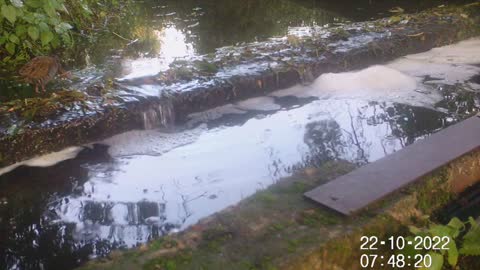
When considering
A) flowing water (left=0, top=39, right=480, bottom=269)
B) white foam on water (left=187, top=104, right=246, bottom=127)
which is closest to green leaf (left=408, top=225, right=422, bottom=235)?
flowing water (left=0, top=39, right=480, bottom=269)

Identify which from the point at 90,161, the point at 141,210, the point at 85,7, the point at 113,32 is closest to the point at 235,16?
the point at 113,32

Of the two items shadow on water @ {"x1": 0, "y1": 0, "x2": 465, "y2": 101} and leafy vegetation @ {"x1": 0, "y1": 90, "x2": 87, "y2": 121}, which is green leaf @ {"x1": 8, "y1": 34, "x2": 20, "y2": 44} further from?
leafy vegetation @ {"x1": 0, "y1": 90, "x2": 87, "y2": 121}

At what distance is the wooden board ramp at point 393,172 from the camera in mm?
2193

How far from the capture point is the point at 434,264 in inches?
80.4

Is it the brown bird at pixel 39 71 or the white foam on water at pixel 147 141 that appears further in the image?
the brown bird at pixel 39 71

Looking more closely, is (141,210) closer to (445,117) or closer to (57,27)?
(57,27)

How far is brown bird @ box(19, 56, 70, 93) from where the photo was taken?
3.77 meters

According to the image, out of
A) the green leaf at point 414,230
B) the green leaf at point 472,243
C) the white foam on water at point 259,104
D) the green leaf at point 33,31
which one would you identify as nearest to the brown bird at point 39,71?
the green leaf at point 33,31

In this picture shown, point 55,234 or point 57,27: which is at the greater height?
point 57,27

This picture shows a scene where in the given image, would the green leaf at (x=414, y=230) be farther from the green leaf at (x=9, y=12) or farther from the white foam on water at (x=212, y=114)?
the green leaf at (x=9, y=12)

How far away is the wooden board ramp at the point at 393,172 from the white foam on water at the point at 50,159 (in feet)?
6.83

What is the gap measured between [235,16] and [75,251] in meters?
6.58

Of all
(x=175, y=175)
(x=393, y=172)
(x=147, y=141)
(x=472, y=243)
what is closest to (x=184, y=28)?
(x=147, y=141)

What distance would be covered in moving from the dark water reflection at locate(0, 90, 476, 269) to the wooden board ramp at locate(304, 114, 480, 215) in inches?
22.3
